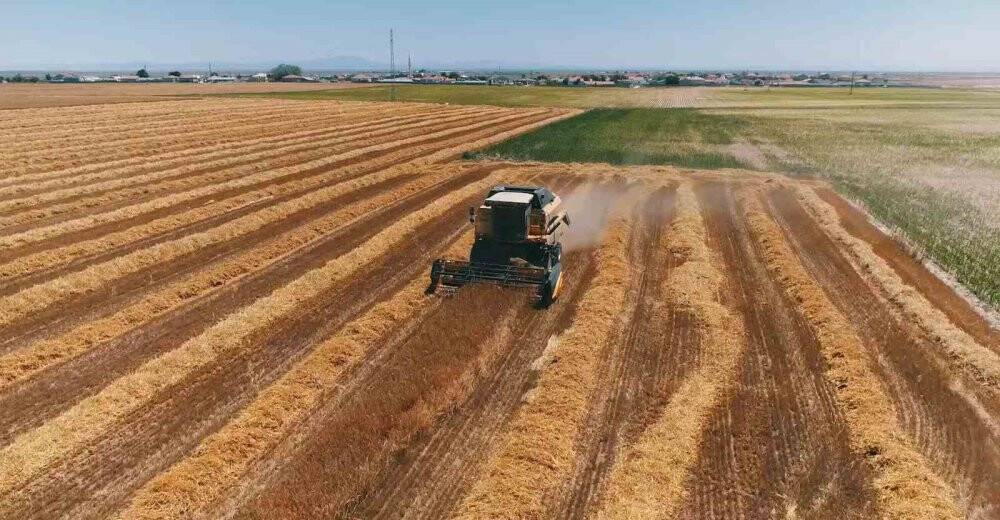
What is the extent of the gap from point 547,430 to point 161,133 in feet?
164

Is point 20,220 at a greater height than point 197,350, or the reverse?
point 20,220

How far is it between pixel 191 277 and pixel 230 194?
11.6 metres

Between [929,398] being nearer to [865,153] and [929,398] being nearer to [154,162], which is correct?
[154,162]

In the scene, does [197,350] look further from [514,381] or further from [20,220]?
[20,220]

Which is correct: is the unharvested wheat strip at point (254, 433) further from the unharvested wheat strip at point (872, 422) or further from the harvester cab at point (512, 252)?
the unharvested wheat strip at point (872, 422)

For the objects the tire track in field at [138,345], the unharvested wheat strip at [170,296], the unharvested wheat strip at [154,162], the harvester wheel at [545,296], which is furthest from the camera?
the unharvested wheat strip at [154,162]

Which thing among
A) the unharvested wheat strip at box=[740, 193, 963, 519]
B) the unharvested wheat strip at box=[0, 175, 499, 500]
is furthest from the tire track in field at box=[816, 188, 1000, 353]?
the unharvested wheat strip at box=[0, 175, 499, 500]

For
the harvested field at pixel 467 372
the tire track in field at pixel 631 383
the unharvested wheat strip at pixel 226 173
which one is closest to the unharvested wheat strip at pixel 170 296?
the harvested field at pixel 467 372

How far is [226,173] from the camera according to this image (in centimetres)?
3175

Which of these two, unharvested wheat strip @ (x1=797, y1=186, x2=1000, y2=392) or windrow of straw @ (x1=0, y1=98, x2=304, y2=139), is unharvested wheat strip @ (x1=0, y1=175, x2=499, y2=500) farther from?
windrow of straw @ (x1=0, y1=98, x2=304, y2=139)

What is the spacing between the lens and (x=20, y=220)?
22.2 meters

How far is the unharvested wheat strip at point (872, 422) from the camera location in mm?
8727

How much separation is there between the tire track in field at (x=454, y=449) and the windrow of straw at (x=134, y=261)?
11.8 meters

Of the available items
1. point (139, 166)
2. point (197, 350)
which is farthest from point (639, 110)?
point (197, 350)
